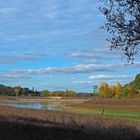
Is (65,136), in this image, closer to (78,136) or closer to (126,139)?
(78,136)

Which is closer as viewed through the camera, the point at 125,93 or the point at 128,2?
the point at 128,2

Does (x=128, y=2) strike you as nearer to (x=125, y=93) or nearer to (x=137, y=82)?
(x=137, y=82)

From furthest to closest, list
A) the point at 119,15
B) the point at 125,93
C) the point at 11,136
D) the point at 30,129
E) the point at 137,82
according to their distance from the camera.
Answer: the point at 125,93
the point at 137,82
the point at 30,129
the point at 119,15
the point at 11,136

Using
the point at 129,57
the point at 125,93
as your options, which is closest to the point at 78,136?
the point at 129,57

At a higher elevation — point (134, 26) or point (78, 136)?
point (134, 26)

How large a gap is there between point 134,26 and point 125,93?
548 feet

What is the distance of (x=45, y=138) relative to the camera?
1614cm

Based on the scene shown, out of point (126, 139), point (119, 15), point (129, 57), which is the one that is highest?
point (119, 15)

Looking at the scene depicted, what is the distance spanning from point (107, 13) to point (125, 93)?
166241 mm

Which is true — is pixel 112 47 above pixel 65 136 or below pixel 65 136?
above

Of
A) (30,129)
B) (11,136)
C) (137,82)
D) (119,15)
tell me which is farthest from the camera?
(137,82)

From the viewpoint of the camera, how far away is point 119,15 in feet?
55.0

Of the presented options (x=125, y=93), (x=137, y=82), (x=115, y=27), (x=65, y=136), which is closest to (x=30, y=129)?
(x=65, y=136)

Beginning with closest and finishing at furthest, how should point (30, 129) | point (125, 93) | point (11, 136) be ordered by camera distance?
point (11, 136)
point (30, 129)
point (125, 93)
